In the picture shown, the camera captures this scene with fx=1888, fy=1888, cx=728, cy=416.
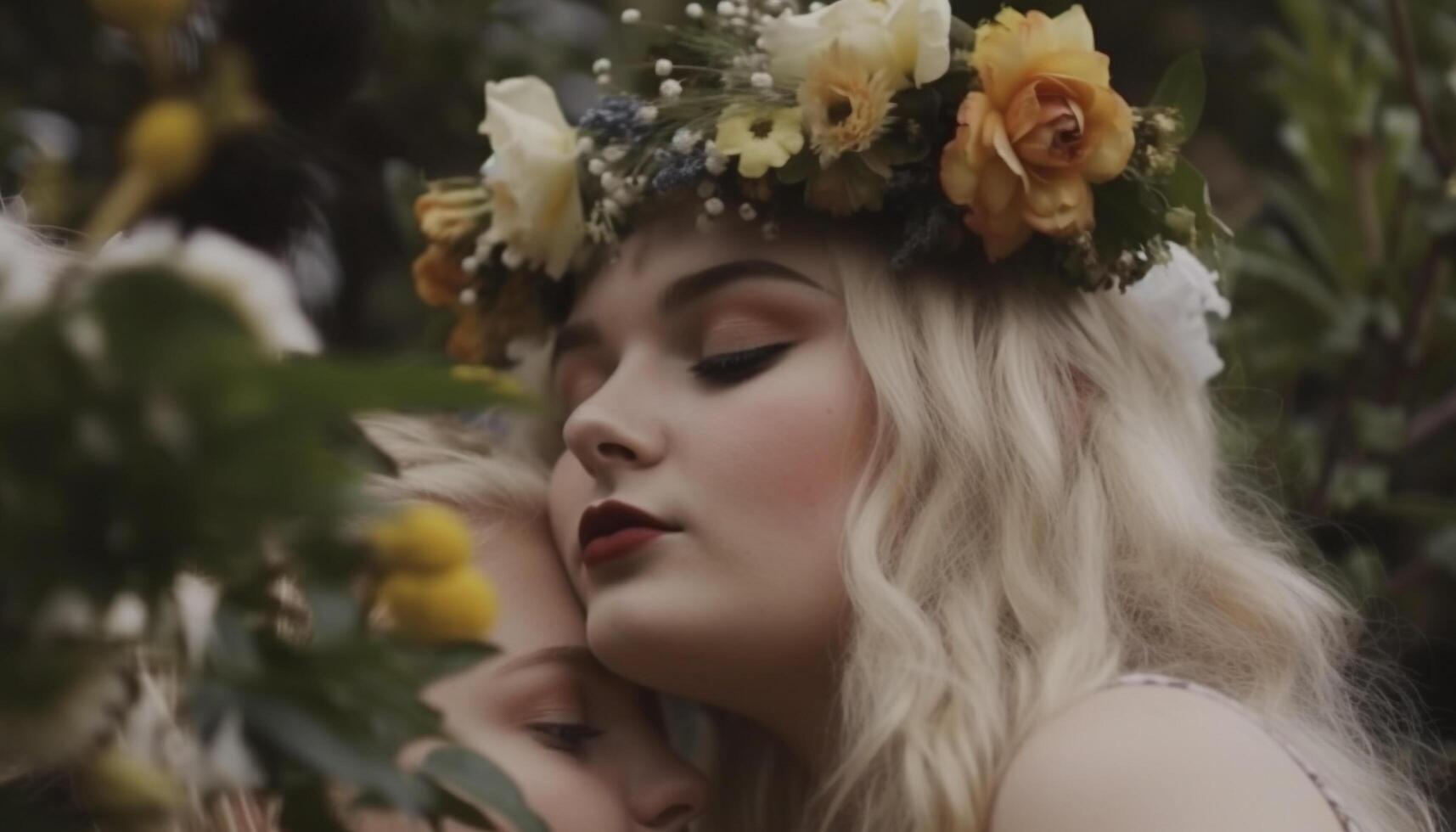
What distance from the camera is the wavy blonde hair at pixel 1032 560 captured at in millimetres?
1755

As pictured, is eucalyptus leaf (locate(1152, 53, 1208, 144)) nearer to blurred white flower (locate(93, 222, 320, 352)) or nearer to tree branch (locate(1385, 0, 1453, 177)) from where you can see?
tree branch (locate(1385, 0, 1453, 177))

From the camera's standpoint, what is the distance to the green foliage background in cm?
255

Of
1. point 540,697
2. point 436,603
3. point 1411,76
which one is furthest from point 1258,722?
point 1411,76

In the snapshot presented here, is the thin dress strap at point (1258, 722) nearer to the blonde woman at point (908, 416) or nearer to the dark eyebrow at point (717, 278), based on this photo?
the blonde woman at point (908, 416)

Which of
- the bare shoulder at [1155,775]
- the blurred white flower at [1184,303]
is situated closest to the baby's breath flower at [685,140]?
the blurred white flower at [1184,303]

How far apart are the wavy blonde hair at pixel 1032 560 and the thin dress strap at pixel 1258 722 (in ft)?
0.10

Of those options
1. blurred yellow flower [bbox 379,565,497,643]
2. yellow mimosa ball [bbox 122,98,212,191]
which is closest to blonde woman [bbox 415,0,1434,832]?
blurred yellow flower [bbox 379,565,497,643]

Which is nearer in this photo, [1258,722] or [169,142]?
[169,142]

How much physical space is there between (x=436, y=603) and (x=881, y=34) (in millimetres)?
1256

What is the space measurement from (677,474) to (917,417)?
0.81ft

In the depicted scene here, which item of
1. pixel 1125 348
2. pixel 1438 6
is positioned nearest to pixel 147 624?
pixel 1125 348

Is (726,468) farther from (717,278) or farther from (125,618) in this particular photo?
(125,618)

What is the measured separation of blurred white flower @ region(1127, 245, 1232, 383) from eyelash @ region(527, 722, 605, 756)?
750mm

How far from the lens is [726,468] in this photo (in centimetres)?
182
